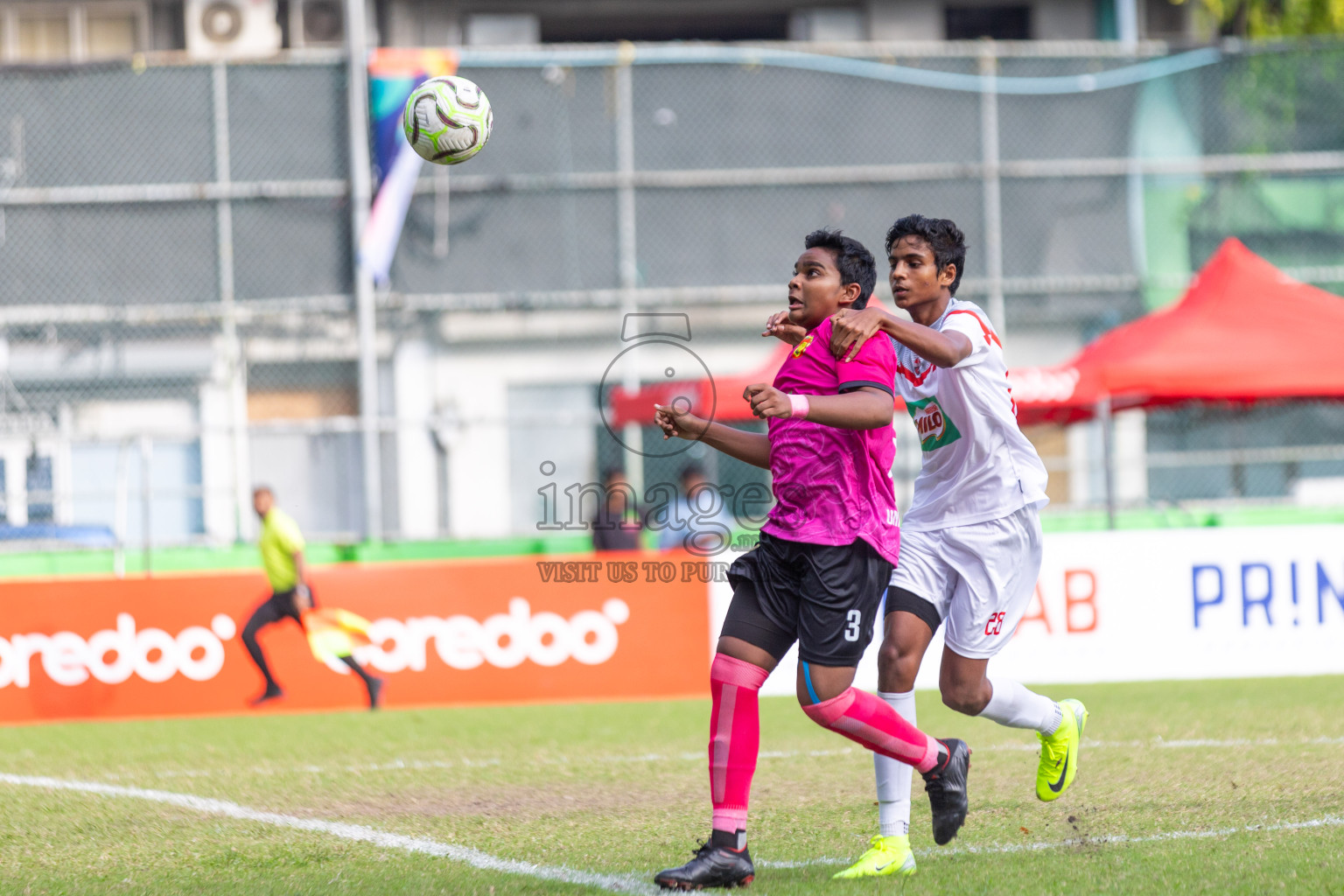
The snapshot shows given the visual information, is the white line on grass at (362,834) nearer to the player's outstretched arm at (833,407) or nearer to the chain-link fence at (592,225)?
the player's outstretched arm at (833,407)

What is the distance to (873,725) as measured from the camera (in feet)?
16.0

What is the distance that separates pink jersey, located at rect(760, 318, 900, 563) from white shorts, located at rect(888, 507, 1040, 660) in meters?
0.36

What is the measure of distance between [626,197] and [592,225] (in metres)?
0.58

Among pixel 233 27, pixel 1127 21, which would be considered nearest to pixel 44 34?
pixel 233 27

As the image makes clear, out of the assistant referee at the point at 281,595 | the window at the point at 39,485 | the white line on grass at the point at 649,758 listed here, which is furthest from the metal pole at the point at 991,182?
the white line on grass at the point at 649,758

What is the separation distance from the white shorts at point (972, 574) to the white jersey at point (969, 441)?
49 mm

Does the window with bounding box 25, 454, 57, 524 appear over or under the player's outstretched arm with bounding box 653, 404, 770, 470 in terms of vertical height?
under

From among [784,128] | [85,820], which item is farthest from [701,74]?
[85,820]

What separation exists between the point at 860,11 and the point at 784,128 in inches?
161

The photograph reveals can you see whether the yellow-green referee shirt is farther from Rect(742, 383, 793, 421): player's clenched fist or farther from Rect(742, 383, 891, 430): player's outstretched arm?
Rect(742, 383, 793, 421): player's clenched fist

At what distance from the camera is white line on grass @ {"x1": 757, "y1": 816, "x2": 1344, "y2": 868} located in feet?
16.9

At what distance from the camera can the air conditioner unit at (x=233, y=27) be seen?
72.9 ft

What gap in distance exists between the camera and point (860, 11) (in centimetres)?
2323

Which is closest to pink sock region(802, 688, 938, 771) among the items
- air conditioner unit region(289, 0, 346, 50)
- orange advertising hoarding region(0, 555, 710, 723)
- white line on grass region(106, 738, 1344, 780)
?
white line on grass region(106, 738, 1344, 780)
